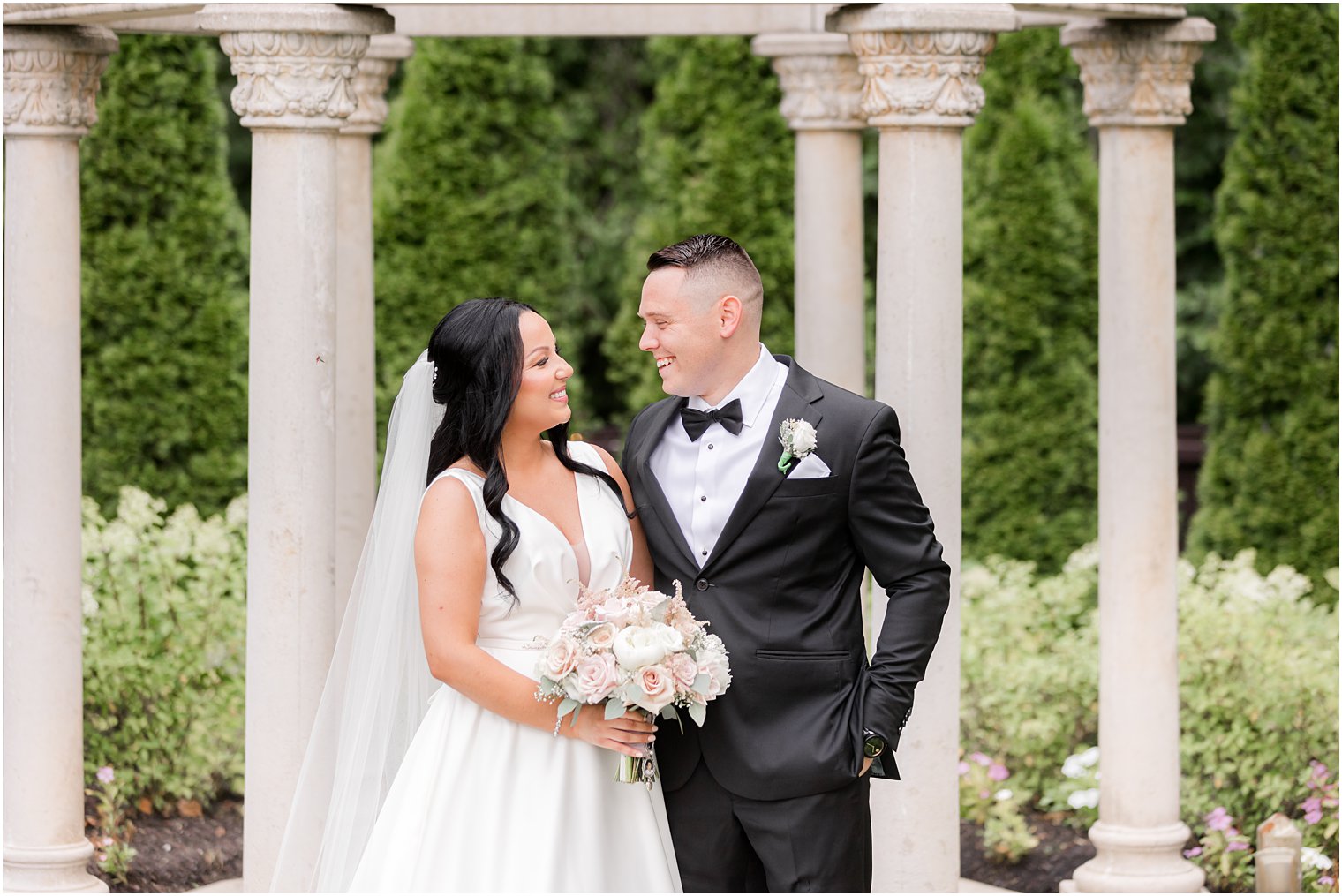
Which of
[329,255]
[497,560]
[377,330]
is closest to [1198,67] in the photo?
[377,330]

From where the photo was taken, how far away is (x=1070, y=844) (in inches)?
414

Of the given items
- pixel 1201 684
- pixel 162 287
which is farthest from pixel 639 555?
pixel 162 287

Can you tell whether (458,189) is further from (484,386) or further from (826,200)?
(484,386)

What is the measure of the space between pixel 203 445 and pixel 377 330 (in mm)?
1930

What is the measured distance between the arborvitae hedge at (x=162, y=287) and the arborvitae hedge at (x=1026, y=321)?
257 inches

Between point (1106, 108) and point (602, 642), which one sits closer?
point (602, 642)

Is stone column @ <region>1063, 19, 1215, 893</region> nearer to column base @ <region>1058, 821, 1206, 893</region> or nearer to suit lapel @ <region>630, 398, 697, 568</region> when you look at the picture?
column base @ <region>1058, 821, 1206, 893</region>

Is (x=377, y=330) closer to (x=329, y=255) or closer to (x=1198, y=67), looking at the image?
(x=329, y=255)

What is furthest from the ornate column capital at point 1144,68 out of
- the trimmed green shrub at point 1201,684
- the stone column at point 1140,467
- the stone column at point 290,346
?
the stone column at point 290,346

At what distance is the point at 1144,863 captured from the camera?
9062 mm

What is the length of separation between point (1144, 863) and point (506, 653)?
4815mm

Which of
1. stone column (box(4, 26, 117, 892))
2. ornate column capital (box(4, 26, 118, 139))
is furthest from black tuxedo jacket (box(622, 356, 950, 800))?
ornate column capital (box(4, 26, 118, 139))

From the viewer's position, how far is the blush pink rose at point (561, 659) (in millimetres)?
5320

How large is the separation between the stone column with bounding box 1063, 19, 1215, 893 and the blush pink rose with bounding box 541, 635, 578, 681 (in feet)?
15.1
